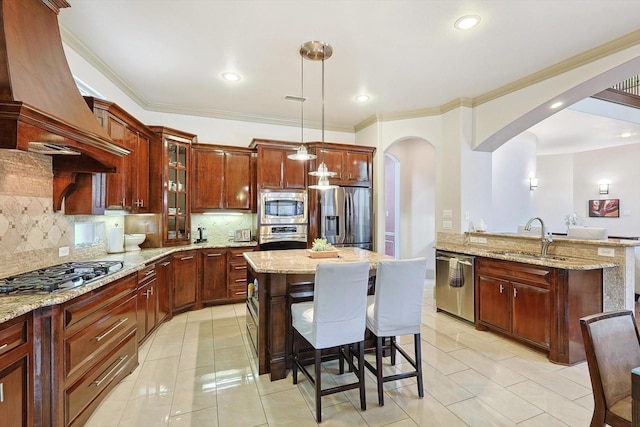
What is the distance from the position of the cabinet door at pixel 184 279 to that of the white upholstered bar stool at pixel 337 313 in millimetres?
2501

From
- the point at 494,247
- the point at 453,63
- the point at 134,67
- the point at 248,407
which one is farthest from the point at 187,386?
the point at 453,63

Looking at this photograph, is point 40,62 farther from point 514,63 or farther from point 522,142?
point 522,142

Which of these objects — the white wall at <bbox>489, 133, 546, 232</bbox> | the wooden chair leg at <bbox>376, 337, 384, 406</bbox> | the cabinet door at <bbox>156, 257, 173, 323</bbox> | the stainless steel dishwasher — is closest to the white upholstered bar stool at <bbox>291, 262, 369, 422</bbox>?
the wooden chair leg at <bbox>376, 337, 384, 406</bbox>

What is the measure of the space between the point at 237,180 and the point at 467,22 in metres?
3.60

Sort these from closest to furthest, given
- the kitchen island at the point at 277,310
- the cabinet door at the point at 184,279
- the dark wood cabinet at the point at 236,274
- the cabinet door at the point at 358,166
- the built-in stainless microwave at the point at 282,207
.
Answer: the kitchen island at the point at 277,310 → the cabinet door at the point at 184,279 → the dark wood cabinet at the point at 236,274 → the built-in stainless microwave at the point at 282,207 → the cabinet door at the point at 358,166

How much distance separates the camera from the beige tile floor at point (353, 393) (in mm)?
2025

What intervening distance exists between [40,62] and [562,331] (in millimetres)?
4570

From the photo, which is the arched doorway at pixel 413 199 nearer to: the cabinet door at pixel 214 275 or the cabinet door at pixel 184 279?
the cabinet door at pixel 214 275

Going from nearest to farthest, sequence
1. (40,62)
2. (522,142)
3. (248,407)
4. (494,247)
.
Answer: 1. (40,62)
2. (248,407)
3. (494,247)
4. (522,142)

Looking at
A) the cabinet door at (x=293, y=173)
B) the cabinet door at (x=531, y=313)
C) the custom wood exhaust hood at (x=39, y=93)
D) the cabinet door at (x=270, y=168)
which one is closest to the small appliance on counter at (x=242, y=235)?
the cabinet door at (x=270, y=168)

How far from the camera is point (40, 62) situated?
185 centimetres

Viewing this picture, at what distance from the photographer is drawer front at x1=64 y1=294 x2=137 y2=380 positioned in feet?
6.07

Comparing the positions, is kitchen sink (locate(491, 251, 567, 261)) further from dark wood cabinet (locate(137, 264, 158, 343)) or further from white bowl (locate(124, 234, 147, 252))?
white bowl (locate(124, 234, 147, 252))

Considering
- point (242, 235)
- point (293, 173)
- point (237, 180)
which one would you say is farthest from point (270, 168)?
point (242, 235)
